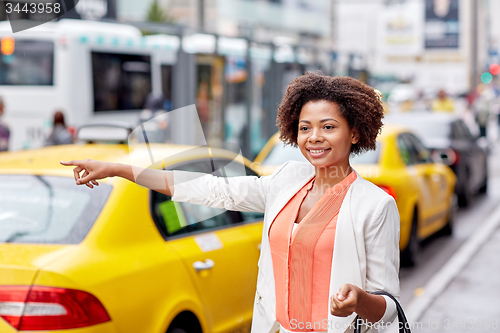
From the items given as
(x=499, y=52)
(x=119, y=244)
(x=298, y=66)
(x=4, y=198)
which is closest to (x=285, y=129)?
(x=119, y=244)

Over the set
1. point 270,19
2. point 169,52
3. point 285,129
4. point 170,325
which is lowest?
point 170,325

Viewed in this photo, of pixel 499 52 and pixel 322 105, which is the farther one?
pixel 499 52

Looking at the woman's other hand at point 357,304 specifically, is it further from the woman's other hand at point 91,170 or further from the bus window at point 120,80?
the bus window at point 120,80

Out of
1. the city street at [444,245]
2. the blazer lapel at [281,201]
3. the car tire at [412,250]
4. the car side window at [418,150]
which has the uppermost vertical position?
the blazer lapel at [281,201]

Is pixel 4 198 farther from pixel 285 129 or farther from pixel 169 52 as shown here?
pixel 169 52

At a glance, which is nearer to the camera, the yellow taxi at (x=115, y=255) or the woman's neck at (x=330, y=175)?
the woman's neck at (x=330, y=175)

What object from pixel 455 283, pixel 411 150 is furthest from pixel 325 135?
pixel 411 150

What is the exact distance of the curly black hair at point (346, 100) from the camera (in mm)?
2285

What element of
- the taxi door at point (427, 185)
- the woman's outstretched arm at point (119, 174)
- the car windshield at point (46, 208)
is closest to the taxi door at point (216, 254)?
the car windshield at point (46, 208)

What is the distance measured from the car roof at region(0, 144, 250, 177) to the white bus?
8897 millimetres

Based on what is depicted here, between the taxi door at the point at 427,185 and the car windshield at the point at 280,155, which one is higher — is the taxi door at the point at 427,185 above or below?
below

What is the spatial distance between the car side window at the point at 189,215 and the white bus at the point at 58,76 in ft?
30.6

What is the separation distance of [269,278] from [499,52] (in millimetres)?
37840

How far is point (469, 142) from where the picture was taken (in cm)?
1149
